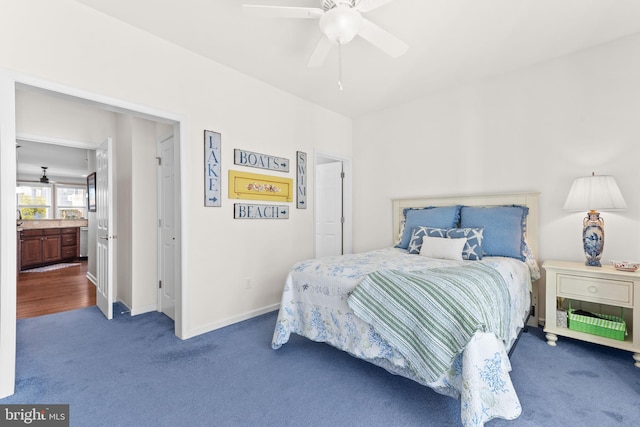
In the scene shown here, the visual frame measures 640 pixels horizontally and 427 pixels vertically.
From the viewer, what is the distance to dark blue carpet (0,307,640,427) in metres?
1.61

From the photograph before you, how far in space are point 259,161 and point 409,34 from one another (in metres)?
1.88

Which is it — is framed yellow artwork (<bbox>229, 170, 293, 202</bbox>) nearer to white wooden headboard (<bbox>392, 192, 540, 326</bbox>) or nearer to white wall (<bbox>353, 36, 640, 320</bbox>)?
white wall (<bbox>353, 36, 640, 320</bbox>)

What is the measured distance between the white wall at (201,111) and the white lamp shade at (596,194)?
2.70 meters

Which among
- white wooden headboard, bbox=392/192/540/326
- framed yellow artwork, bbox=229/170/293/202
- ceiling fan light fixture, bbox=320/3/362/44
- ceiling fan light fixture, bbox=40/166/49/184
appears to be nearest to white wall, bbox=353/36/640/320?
white wooden headboard, bbox=392/192/540/326

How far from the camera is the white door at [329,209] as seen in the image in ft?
15.0

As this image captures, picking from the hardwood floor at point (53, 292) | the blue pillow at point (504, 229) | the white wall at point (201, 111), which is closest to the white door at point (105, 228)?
the white wall at point (201, 111)

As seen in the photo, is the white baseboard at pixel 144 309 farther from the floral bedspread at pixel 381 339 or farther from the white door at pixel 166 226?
the floral bedspread at pixel 381 339

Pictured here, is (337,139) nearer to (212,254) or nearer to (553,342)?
(212,254)

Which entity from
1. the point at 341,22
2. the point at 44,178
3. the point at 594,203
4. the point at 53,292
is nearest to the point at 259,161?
the point at 341,22

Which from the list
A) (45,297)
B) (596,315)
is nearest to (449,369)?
(596,315)

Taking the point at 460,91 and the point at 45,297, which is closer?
the point at 460,91

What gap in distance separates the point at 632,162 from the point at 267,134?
11.1 feet

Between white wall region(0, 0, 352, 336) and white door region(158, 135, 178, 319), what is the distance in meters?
0.31

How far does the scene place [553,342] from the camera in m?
2.49
